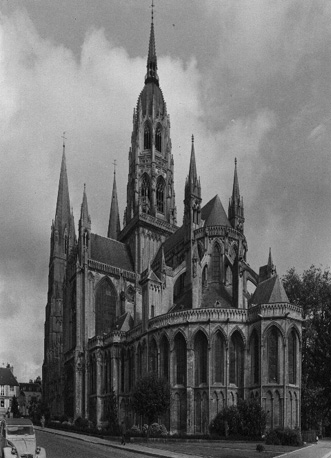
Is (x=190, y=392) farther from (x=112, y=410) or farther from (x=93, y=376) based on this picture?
(x=93, y=376)

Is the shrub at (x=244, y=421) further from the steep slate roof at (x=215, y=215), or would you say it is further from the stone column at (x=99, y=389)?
the steep slate roof at (x=215, y=215)

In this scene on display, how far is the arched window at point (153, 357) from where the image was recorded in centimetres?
5625

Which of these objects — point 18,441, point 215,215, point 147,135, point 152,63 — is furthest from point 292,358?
point 152,63

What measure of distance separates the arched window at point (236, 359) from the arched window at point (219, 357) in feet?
2.65

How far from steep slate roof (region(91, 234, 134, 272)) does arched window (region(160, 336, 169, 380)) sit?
26.3 meters

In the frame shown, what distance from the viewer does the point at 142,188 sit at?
87.2 meters

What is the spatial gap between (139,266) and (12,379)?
59.8 m

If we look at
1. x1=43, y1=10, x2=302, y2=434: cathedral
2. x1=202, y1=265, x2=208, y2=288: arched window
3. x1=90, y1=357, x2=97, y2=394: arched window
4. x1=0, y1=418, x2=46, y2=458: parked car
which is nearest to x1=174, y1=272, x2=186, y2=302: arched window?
x1=43, y1=10, x2=302, y2=434: cathedral

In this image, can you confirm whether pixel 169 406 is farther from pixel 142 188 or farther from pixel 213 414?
pixel 142 188

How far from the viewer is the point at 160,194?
88.9 meters

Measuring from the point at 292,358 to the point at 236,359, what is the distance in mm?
4785

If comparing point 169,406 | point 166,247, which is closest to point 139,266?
point 166,247

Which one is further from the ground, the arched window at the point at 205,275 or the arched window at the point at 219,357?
the arched window at the point at 205,275

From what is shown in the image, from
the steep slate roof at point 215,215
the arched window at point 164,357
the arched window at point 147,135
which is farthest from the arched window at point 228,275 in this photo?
the arched window at point 147,135
